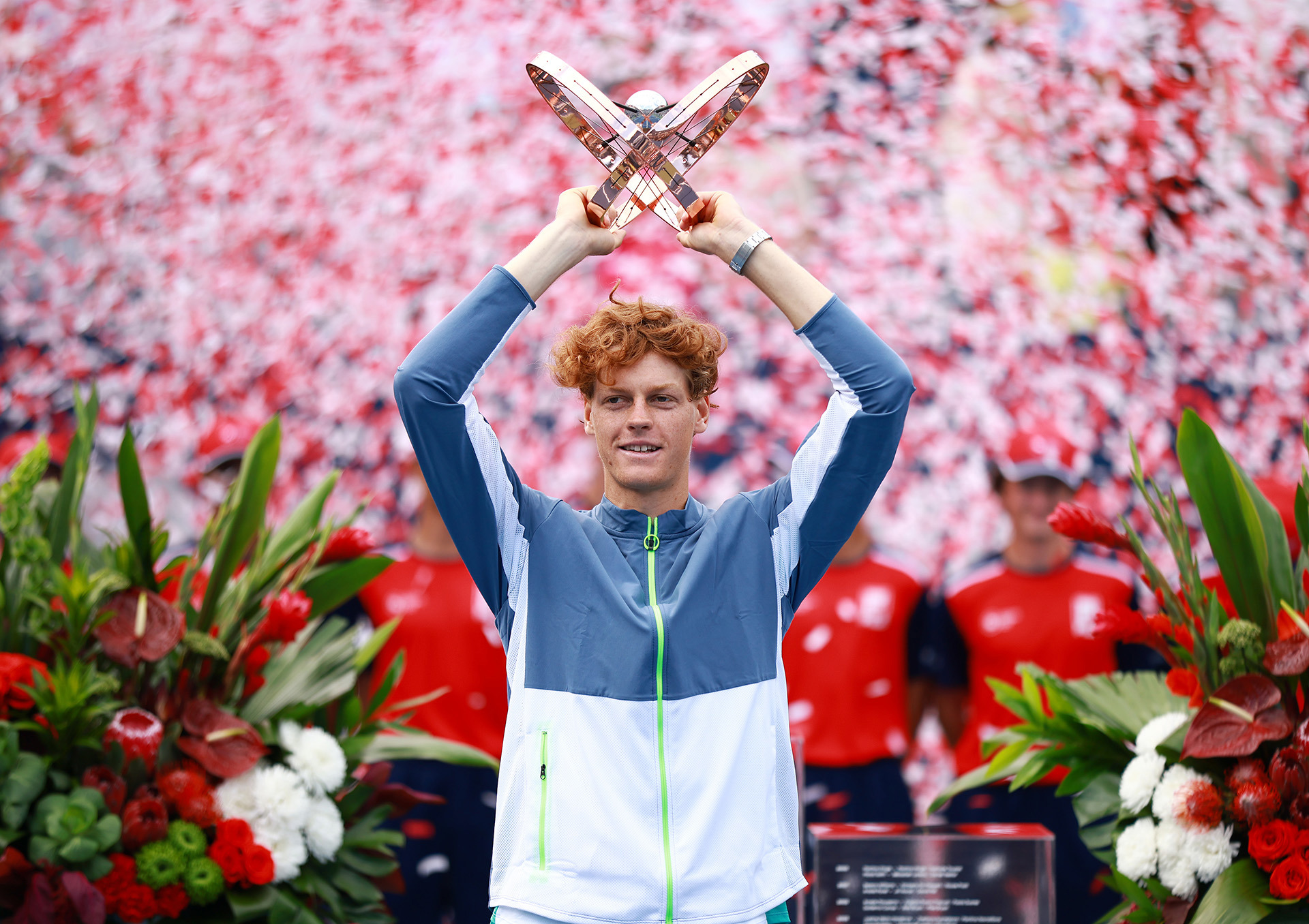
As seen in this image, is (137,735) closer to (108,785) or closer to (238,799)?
(108,785)

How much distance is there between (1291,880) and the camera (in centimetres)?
192

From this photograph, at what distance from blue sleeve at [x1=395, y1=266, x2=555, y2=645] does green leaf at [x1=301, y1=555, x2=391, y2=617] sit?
994mm

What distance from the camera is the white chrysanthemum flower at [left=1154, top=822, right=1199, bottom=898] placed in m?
2.05

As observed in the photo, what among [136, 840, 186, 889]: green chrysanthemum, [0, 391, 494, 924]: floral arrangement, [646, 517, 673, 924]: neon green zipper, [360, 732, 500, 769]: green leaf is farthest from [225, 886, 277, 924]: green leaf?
[646, 517, 673, 924]: neon green zipper

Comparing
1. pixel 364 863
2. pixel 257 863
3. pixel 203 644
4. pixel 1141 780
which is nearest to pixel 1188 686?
pixel 1141 780

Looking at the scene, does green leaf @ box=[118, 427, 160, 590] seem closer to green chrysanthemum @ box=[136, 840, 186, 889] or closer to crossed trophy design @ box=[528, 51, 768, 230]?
green chrysanthemum @ box=[136, 840, 186, 889]

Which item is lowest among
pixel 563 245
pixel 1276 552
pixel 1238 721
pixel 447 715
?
pixel 1238 721

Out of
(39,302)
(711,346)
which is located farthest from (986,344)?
(39,302)

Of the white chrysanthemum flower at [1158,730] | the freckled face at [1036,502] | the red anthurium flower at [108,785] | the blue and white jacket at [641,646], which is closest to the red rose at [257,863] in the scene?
the red anthurium flower at [108,785]

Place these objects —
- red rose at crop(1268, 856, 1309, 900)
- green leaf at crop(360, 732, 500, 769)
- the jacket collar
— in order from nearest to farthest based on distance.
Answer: the jacket collar < red rose at crop(1268, 856, 1309, 900) < green leaf at crop(360, 732, 500, 769)

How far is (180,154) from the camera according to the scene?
14.9ft

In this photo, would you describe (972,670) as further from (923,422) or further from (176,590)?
(176,590)

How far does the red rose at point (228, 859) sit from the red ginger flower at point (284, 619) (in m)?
0.39

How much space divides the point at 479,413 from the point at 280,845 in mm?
1180
